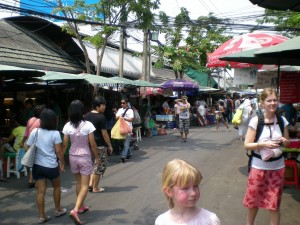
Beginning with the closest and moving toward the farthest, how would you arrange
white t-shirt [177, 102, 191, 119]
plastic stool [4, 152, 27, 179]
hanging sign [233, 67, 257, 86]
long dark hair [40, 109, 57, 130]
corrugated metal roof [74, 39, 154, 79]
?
long dark hair [40, 109, 57, 130] → plastic stool [4, 152, 27, 179] → hanging sign [233, 67, 257, 86] → white t-shirt [177, 102, 191, 119] → corrugated metal roof [74, 39, 154, 79]

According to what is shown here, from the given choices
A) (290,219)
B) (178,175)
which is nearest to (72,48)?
(290,219)

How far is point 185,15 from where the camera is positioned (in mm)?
20844

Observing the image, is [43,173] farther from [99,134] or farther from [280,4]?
[280,4]

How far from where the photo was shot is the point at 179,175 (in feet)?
7.06

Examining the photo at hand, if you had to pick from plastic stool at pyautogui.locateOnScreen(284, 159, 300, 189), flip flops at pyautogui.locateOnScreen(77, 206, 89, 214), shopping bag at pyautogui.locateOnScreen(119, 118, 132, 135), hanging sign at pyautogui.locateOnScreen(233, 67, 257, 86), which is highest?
hanging sign at pyautogui.locateOnScreen(233, 67, 257, 86)

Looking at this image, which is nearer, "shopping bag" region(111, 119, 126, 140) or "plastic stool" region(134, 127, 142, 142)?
"shopping bag" region(111, 119, 126, 140)

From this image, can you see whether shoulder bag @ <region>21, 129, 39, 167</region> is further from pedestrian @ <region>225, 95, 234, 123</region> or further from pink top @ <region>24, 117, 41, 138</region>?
pedestrian @ <region>225, 95, 234, 123</region>

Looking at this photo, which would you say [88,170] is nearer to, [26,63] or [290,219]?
[290,219]

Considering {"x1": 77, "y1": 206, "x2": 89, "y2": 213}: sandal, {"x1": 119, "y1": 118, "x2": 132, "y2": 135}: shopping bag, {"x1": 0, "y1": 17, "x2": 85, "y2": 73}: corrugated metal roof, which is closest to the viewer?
{"x1": 77, "y1": 206, "x2": 89, "y2": 213}: sandal

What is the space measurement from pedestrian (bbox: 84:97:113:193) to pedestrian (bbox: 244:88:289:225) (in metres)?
2.69

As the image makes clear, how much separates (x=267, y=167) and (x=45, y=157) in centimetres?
290

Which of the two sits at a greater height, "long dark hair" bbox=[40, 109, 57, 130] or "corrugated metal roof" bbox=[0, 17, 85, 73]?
"corrugated metal roof" bbox=[0, 17, 85, 73]

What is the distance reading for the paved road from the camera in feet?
16.6

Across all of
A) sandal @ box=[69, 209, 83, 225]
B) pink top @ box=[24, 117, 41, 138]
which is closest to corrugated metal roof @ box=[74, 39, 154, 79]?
pink top @ box=[24, 117, 41, 138]
